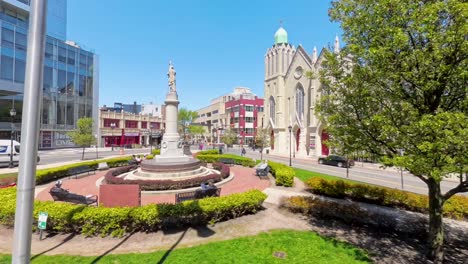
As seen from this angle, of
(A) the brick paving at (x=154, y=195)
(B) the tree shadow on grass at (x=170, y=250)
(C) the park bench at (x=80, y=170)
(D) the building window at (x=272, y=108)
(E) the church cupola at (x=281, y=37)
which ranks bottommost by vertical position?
(B) the tree shadow on grass at (x=170, y=250)

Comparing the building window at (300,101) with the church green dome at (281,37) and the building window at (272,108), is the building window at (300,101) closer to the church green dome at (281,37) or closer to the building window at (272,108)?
the building window at (272,108)

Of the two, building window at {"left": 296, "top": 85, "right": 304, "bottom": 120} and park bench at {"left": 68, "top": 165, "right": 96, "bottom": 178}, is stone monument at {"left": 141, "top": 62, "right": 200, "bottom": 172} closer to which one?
park bench at {"left": 68, "top": 165, "right": 96, "bottom": 178}

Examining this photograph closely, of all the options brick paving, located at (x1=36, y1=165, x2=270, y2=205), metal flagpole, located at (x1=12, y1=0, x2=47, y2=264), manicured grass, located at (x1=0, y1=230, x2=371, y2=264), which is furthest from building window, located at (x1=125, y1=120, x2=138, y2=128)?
metal flagpole, located at (x1=12, y1=0, x2=47, y2=264)

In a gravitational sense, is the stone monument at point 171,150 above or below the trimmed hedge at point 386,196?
above

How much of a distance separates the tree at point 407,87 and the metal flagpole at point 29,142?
273 inches

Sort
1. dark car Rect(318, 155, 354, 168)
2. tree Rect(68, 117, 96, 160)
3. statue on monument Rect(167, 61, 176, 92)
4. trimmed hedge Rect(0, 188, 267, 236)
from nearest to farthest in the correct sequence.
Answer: trimmed hedge Rect(0, 188, 267, 236), statue on monument Rect(167, 61, 176, 92), dark car Rect(318, 155, 354, 168), tree Rect(68, 117, 96, 160)

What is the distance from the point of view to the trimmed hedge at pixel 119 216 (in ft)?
26.5

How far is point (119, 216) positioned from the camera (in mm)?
8133

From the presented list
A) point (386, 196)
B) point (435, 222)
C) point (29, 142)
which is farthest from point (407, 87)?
point (29, 142)

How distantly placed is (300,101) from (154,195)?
39555mm

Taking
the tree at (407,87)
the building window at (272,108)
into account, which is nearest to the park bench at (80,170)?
the tree at (407,87)

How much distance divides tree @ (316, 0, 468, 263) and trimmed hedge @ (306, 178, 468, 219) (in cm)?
443

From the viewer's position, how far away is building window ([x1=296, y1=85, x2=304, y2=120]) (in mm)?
47031

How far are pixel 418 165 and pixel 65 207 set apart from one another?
1089 cm
